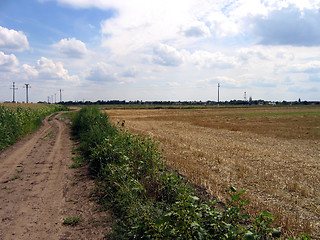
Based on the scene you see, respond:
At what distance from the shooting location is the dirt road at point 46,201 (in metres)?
4.52

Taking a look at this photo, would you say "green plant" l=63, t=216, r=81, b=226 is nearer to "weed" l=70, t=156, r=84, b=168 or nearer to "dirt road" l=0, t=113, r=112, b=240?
"dirt road" l=0, t=113, r=112, b=240

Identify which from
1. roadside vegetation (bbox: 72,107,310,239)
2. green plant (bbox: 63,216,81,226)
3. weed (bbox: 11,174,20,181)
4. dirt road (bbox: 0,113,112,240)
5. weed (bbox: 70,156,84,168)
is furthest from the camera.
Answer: weed (bbox: 70,156,84,168)

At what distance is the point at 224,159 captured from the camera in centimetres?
1049

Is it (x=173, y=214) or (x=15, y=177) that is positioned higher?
(x=173, y=214)

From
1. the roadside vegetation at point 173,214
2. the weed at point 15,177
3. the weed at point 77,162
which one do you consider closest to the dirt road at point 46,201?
the weed at point 15,177

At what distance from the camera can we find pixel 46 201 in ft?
19.4

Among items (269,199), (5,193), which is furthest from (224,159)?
(5,193)

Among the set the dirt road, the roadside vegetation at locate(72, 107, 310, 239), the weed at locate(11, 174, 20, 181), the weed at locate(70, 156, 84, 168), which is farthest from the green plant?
the weed at locate(70, 156, 84, 168)

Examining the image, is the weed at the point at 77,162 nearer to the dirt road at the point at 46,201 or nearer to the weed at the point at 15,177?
the dirt road at the point at 46,201

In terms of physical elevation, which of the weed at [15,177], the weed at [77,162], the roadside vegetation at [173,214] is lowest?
the weed at [15,177]

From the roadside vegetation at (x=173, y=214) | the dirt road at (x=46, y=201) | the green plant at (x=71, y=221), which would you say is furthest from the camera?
the green plant at (x=71, y=221)

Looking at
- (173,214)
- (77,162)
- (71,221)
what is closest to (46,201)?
(71,221)

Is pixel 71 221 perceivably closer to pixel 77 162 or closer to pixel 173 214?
pixel 173 214

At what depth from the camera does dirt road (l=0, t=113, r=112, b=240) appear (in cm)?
452
